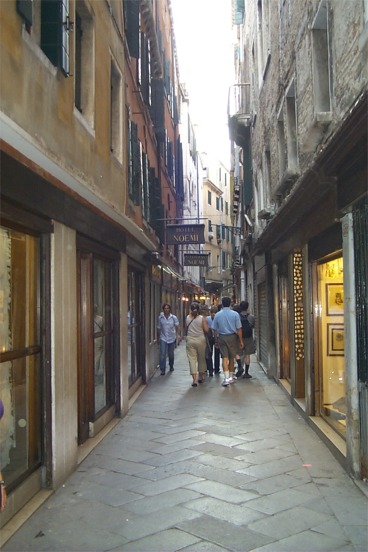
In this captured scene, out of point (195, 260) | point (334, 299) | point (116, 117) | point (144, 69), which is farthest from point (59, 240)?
point (195, 260)

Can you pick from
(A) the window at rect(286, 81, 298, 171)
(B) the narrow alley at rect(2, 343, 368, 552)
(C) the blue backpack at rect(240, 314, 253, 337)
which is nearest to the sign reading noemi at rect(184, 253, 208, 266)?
(C) the blue backpack at rect(240, 314, 253, 337)

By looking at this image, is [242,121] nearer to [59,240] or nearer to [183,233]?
[183,233]

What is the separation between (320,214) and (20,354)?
3.85 m

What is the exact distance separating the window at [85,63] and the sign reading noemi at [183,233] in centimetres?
826

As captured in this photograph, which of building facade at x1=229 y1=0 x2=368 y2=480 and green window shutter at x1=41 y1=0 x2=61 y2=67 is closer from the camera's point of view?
building facade at x1=229 y1=0 x2=368 y2=480

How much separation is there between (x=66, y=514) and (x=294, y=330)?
17.5 feet

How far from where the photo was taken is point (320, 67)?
23.4 feet

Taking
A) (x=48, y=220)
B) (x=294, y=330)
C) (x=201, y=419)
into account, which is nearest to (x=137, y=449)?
(x=201, y=419)

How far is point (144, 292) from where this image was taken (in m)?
11.9

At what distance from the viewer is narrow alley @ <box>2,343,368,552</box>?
379 cm

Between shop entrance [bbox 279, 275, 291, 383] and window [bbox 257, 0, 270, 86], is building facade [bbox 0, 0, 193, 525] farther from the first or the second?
window [bbox 257, 0, 270, 86]

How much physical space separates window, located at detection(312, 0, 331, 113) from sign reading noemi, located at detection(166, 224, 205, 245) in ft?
26.5

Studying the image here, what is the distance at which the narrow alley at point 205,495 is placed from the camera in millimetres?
3795

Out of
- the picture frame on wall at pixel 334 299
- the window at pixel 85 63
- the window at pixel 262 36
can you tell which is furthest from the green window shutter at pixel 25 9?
the window at pixel 262 36
